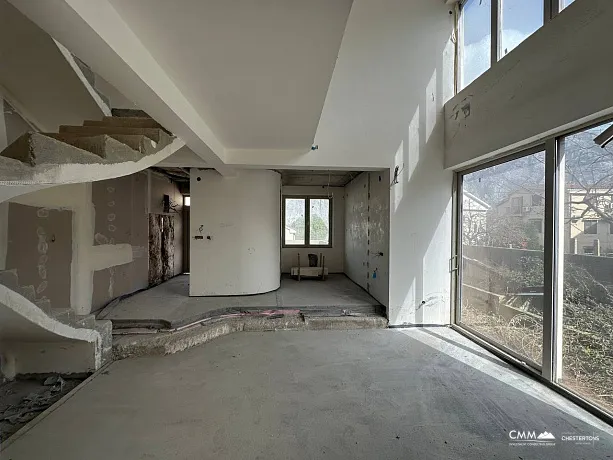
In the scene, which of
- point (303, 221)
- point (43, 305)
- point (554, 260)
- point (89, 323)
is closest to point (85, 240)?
point (89, 323)

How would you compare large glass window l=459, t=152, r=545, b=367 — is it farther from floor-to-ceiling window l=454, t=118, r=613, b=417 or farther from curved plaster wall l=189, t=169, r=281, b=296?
curved plaster wall l=189, t=169, r=281, b=296

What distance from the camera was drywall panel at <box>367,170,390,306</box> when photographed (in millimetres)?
4789

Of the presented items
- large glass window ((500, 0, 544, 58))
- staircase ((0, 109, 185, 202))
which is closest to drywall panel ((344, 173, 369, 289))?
large glass window ((500, 0, 544, 58))

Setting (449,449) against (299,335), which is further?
(299,335)

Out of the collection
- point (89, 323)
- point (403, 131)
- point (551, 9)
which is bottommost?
point (89, 323)

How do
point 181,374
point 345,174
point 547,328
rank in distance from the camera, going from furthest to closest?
point 345,174
point 181,374
point 547,328

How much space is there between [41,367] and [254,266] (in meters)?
2.98

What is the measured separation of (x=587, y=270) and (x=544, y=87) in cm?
162

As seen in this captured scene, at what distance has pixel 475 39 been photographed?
411cm

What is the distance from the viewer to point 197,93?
8.07 ft

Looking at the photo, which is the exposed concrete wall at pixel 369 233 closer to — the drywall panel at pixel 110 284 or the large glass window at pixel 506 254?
the large glass window at pixel 506 254

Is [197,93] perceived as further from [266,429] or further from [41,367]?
[41,367]

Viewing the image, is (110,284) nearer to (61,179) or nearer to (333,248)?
(61,179)

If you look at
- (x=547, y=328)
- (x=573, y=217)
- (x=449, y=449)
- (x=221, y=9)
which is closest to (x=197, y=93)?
(x=221, y=9)
